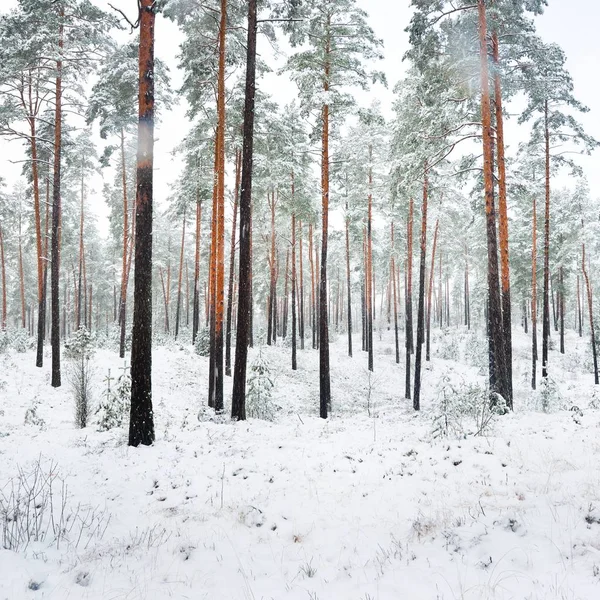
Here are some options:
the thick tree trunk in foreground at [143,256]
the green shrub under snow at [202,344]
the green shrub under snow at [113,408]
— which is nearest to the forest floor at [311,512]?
the green shrub under snow at [113,408]

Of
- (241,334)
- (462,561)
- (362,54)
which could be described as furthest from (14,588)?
(362,54)

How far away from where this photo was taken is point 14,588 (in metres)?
3.40

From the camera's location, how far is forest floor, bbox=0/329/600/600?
362 cm

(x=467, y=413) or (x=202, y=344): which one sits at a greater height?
(x=202, y=344)

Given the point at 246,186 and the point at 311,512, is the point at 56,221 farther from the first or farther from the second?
the point at 311,512

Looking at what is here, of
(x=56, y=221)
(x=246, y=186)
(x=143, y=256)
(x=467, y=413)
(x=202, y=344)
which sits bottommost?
(x=467, y=413)

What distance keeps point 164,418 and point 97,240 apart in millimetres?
40271

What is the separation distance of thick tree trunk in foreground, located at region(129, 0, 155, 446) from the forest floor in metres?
0.68

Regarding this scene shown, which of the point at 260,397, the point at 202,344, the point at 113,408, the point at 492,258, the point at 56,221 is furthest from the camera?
the point at 202,344

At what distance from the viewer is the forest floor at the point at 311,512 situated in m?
3.62

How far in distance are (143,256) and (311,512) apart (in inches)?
222

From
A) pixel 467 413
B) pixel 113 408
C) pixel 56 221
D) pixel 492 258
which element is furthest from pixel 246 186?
pixel 56 221

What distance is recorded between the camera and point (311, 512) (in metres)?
5.12

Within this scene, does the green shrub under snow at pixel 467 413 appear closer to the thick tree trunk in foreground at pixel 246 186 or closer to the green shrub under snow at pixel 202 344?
the thick tree trunk in foreground at pixel 246 186
